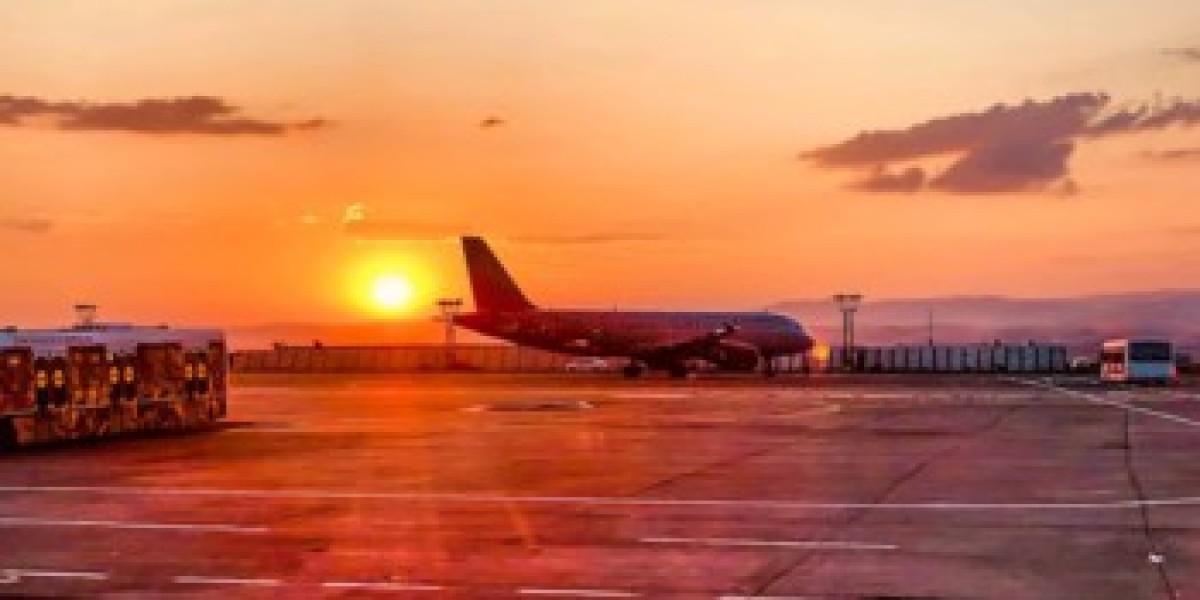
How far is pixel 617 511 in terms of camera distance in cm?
2778

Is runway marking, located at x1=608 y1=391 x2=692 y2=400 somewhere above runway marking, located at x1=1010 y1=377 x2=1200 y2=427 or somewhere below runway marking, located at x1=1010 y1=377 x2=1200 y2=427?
above

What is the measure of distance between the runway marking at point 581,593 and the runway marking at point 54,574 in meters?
6.17

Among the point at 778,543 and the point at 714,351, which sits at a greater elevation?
the point at 714,351

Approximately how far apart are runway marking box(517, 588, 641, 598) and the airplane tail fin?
10062 cm

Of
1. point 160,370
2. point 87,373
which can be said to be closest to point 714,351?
point 160,370

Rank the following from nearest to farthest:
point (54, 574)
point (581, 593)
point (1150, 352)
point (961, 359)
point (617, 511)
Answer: point (581, 593)
point (54, 574)
point (617, 511)
point (1150, 352)
point (961, 359)

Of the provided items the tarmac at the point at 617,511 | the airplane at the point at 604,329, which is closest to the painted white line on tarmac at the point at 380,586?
the tarmac at the point at 617,511

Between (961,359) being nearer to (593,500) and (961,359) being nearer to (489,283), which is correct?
(489,283)

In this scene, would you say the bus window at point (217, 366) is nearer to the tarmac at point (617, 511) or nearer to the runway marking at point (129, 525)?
the tarmac at point (617, 511)

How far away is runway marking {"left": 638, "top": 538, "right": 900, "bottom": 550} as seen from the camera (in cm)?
2311

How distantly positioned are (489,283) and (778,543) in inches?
3889

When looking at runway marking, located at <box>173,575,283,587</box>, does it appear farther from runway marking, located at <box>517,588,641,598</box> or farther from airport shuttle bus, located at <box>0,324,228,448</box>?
airport shuttle bus, located at <box>0,324,228,448</box>

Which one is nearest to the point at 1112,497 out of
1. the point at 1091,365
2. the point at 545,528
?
the point at 545,528

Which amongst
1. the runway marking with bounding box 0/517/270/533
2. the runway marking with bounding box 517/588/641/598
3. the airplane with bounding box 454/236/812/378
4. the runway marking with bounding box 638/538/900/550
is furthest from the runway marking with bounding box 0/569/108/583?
the airplane with bounding box 454/236/812/378
